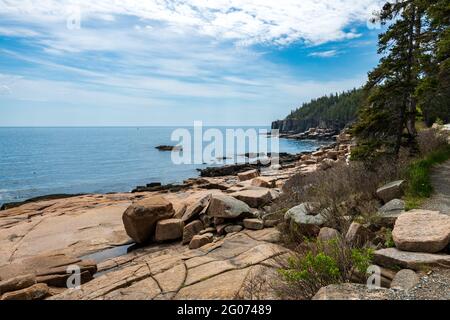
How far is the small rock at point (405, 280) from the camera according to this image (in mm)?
4141

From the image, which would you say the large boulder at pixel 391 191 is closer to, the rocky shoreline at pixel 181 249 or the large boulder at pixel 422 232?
the rocky shoreline at pixel 181 249

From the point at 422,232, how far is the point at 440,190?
12.3 feet

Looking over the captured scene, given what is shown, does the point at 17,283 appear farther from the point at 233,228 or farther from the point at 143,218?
the point at 233,228

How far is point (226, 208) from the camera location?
10.4 meters

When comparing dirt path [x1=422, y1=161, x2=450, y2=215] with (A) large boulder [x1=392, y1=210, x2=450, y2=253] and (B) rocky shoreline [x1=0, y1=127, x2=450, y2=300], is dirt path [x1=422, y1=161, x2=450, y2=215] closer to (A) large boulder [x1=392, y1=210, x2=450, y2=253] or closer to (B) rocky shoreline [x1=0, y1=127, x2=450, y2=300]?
(B) rocky shoreline [x1=0, y1=127, x2=450, y2=300]

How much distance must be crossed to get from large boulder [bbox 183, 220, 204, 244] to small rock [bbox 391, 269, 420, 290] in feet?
23.4

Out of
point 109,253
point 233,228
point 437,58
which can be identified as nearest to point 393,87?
point 437,58

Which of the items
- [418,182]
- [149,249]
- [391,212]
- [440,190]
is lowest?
[149,249]

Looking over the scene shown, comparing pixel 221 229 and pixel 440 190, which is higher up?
pixel 440 190

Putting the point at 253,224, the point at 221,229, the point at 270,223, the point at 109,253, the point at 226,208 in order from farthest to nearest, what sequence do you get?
the point at 109,253 < the point at 226,208 < the point at 221,229 < the point at 253,224 < the point at 270,223

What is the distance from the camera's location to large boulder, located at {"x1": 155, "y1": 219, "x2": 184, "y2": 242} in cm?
1106

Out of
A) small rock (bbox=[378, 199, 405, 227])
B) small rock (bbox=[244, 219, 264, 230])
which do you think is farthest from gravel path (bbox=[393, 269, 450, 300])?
small rock (bbox=[244, 219, 264, 230])

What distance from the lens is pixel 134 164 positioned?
52.2m

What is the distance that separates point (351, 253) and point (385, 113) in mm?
7451
